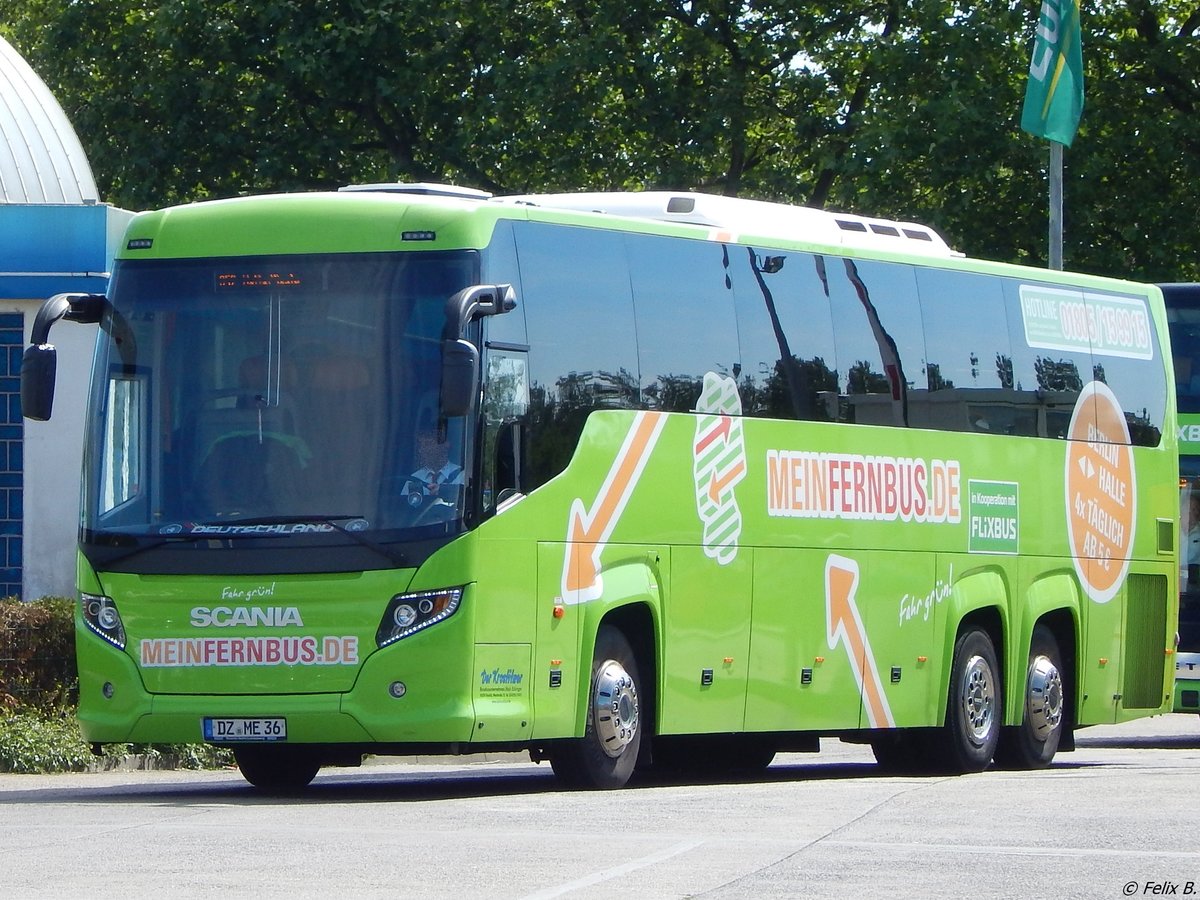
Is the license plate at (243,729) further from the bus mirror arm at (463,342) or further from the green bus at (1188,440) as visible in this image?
the green bus at (1188,440)

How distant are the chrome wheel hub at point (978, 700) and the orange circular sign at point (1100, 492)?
54.9 inches

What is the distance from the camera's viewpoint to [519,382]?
515 inches

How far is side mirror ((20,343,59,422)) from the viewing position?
42.2 ft

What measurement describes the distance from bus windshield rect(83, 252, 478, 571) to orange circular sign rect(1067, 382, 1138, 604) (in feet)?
22.9

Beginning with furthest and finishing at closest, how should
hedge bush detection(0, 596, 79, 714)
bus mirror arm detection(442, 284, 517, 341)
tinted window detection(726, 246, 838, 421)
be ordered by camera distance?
hedge bush detection(0, 596, 79, 714)
tinted window detection(726, 246, 838, 421)
bus mirror arm detection(442, 284, 517, 341)

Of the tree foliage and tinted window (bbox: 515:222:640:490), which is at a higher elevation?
the tree foliage

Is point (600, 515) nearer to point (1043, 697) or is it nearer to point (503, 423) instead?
point (503, 423)

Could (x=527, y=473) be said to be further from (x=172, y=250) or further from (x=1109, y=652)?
(x=1109, y=652)

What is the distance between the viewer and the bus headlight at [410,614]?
12.6 meters

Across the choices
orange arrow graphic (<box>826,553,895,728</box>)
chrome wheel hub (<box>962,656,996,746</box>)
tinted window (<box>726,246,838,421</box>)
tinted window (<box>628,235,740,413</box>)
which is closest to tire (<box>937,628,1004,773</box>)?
chrome wheel hub (<box>962,656,996,746</box>)

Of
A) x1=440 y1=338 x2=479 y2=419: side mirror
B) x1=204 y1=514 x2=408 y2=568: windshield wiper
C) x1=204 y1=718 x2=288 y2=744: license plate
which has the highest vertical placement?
x1=440 y1=338 x2=479 y2=419: side mirror

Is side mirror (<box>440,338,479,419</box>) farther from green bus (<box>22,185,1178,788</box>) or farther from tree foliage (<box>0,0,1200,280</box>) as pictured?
tree foliage (<box>0,0,1200,280</box>)

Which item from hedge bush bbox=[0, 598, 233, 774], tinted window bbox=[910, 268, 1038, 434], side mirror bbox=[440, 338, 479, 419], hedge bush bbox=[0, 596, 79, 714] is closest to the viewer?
side mirror bbox=[440, 338, 479, 419]

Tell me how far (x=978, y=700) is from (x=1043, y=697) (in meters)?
1.02
